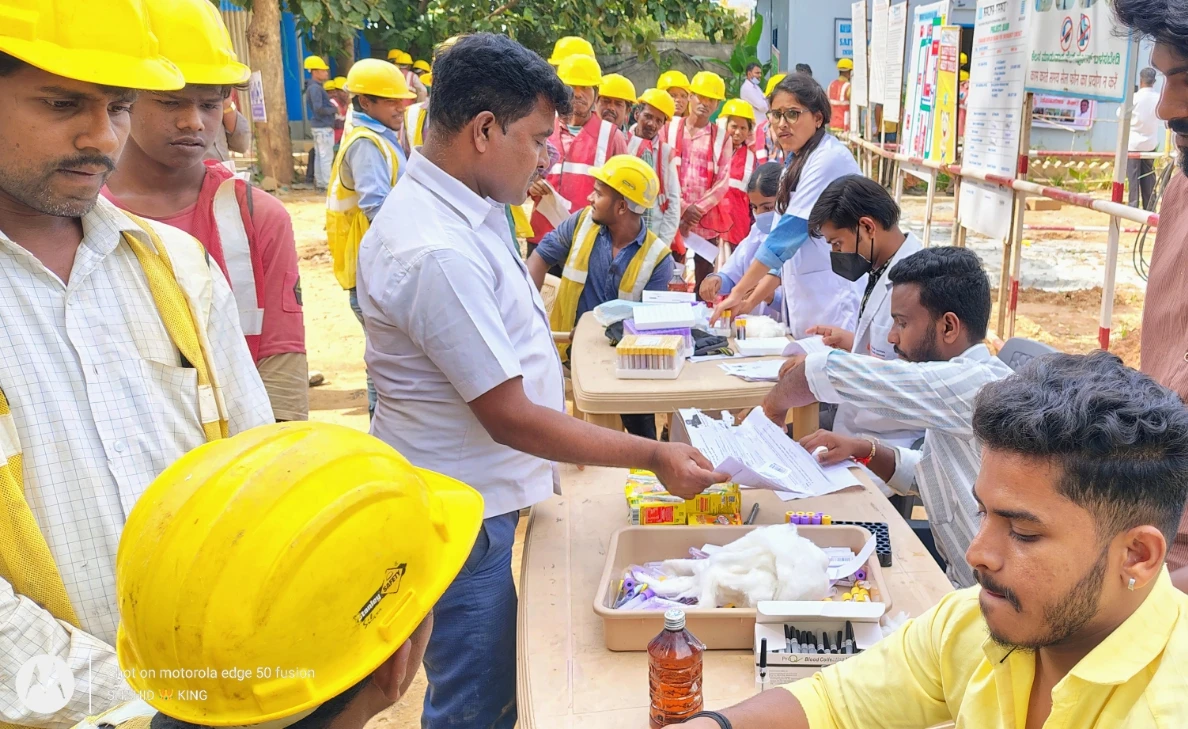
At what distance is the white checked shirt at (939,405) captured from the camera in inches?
90.9

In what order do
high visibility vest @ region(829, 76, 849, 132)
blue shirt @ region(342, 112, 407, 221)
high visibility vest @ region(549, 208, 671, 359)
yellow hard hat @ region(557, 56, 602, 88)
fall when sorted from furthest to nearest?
high visibility vest @ region(829, 76, 849, 132)
yellow hard hat @ region(557, 56, 602, 88)
blue shirt @ region(342, 112, 407, 221)
high visibility vest @ region(549, 208, 671, 359)

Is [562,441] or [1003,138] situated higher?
[1003,138]

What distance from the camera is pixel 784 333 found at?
3957 millimetres

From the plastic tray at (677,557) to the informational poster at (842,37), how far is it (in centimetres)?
1699

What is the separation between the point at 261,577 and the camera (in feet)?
3.28

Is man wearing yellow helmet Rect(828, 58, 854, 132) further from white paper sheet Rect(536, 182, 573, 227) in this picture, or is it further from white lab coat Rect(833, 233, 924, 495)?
white lab coat Rect(833, 233, 924, 495)

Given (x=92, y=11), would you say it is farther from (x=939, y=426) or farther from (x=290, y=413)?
(x=939, y=426)

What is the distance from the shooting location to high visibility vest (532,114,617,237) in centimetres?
673

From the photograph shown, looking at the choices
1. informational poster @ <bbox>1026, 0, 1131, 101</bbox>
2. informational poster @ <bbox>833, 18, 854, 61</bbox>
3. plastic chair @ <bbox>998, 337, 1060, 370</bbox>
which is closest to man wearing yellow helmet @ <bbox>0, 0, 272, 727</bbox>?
plastic chair @ <bbox>998, 337, 1060, 370</bbox>

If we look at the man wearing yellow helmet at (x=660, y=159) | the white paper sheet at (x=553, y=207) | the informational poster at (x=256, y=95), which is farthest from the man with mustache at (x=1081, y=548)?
the informational poster at (x=256, y=95)

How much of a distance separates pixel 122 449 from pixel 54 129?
0.50m

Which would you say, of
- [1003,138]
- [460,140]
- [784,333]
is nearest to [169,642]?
[460,140]

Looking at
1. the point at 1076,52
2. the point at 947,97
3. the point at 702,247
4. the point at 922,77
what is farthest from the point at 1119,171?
the point at 702,247

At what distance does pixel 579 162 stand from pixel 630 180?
8.66 feet
